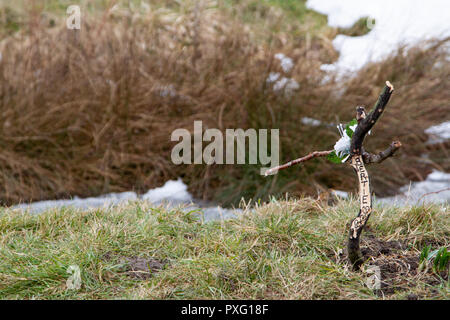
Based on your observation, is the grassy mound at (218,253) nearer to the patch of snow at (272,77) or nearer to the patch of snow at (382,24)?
the patch of snow at (272,77)

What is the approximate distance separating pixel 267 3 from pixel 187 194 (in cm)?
498

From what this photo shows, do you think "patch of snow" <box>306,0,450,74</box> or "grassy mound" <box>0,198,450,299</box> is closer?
"grassy mound" <box>0,198,450,299</box>

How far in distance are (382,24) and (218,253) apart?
389cm

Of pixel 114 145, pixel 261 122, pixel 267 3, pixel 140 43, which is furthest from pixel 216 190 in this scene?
pixel 267 3

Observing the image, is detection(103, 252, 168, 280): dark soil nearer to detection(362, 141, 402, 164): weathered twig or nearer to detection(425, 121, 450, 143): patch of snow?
detection(362, 141, 402, 164): weathered twig

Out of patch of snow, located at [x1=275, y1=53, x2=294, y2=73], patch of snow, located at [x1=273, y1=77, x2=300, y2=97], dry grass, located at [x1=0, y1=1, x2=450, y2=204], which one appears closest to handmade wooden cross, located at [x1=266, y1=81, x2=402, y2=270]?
A: dry grass, located at [x1=0, y1=1, x2=450, y2=204]

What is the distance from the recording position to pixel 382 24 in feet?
17.2

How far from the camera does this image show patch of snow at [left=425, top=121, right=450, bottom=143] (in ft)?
15.4

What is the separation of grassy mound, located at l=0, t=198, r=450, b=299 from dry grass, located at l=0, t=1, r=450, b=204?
145cm

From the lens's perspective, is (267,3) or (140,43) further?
(267,3)

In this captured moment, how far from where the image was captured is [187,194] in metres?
4.39

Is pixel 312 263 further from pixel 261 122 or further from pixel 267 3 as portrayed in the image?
pixel 267 3

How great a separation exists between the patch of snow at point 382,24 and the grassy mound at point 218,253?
103 inches

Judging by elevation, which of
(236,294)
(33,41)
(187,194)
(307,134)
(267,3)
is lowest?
(187,194)
